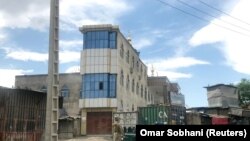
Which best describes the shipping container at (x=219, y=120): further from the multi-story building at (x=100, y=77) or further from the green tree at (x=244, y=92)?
the green tree at (x=244, y=92)

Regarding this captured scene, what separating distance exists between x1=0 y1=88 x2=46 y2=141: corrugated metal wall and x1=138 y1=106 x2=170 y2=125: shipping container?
439 inches

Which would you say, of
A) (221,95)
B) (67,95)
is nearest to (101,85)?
(67,95)

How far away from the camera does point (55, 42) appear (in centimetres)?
1762

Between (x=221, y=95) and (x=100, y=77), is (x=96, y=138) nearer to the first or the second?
(x=100, y=77)

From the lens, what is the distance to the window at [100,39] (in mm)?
38406

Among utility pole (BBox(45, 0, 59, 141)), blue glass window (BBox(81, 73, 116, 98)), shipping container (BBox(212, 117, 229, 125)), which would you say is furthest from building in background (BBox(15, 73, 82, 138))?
utility pole (BBox(45, 0, 59, 141))

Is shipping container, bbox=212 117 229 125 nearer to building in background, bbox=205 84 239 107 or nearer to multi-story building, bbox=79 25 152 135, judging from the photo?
multi-story building, bbox=79 25 152 135

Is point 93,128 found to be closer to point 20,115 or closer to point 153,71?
point 20,115

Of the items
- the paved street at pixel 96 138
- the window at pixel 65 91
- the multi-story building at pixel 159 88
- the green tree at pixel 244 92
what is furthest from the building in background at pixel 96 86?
the green tree at pixel 244 92

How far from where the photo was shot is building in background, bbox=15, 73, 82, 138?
36.8 metres

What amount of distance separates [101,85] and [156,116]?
25.6 feet

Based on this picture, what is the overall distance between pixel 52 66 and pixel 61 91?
25.3 m

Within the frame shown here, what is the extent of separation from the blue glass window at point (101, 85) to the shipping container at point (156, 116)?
5.67 metres

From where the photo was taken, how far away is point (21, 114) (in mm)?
22641
